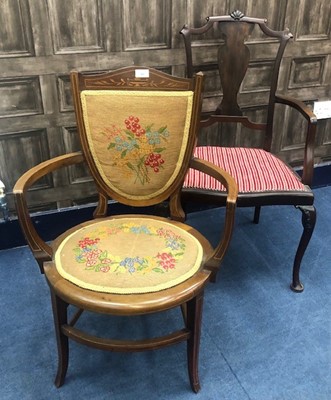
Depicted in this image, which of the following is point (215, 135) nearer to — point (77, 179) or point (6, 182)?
point (77, 179)

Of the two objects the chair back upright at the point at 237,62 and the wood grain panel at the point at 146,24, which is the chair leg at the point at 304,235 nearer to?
the chair back upright at the point at 237,62

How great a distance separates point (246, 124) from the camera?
1885 millimetres

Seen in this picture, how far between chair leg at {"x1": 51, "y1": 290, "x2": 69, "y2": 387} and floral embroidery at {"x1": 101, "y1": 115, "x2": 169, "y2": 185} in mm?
484

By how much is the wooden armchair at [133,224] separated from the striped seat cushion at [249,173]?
0.18m

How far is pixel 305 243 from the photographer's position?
167 centimetres

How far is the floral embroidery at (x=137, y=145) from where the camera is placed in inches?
55.1

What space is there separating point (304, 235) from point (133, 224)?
696mm

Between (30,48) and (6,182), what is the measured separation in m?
0.58

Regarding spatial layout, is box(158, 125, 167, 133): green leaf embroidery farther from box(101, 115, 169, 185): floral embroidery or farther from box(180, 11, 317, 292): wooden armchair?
box(180, 11, 317, 292): wooden armchair

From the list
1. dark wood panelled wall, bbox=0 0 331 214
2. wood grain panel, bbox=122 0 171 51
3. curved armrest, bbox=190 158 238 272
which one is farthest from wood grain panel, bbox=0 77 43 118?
curved armrest, bbox=190 158 238 272

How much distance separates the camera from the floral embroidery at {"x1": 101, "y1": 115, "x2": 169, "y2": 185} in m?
1.40

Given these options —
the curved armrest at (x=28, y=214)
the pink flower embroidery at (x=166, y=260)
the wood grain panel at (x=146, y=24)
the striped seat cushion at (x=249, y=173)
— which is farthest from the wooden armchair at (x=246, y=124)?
the curved armrest at (x=28, y=214)

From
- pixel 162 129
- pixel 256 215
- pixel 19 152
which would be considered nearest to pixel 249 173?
pixel 162 129

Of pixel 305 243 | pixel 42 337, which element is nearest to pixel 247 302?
pixel 305 243
